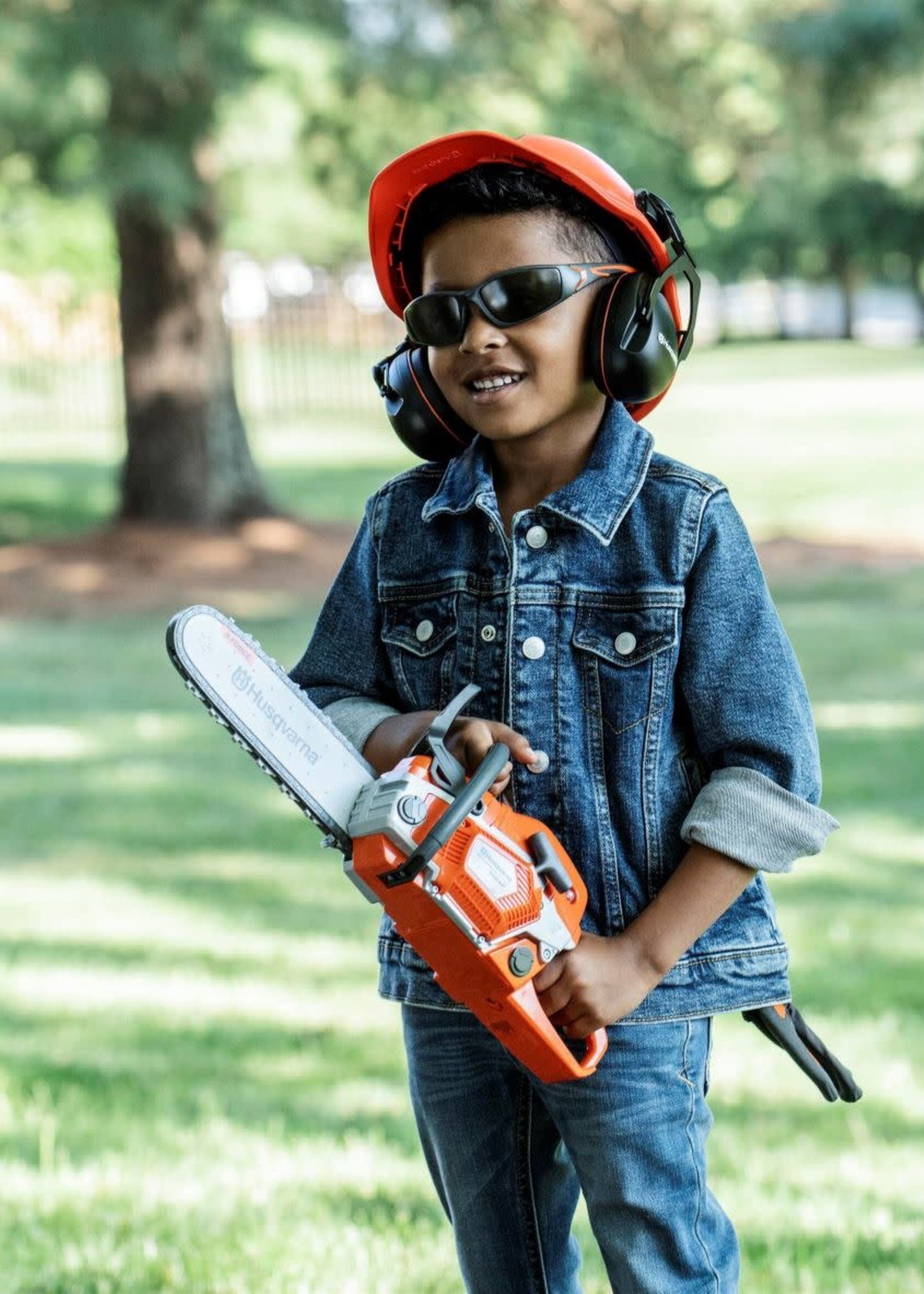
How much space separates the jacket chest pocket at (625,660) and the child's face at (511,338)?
26cm

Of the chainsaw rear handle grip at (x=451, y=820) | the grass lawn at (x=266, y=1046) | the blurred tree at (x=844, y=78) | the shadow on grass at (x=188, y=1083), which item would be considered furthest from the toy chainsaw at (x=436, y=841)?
the blurred tree at (x=844, y=78)

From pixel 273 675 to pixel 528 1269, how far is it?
895 mm

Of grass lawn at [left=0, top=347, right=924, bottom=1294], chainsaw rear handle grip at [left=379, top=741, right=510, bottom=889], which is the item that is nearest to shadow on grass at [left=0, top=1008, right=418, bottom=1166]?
grass lawn at [left=0, top=347, right=924, bottom=1294]

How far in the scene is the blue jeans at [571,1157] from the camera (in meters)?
2.10

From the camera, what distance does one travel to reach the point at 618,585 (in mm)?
2117

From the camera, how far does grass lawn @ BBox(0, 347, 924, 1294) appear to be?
10.2 ft

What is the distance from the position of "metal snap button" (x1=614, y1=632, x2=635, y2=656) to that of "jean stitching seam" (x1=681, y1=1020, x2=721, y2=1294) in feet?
1.51

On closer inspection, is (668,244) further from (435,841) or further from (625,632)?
(435,841)

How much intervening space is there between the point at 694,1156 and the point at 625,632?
25.1 inches

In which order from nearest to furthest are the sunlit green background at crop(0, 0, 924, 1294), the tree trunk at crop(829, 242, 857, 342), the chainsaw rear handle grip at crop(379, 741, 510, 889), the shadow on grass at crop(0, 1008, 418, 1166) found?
the chainsaw rear handle grip at crop(379, 741, 510, 889) < the sunlit green background at crop(0, 0, 924, 1294) < the shadow on grass at crop(0, 1008, 418, 1166) < the tree trunk at crop(829, 242, 857, 342)

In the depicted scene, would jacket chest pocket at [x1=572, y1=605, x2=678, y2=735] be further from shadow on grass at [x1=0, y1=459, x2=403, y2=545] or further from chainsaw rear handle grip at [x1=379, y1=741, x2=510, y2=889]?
shadow on grass at [x1=0, y1=459, x2=403, y2=545]

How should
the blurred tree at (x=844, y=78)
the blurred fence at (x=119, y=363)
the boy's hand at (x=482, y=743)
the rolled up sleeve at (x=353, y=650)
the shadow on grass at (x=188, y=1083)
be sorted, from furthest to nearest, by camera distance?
the blurred fence at (x=119, y=363), the blurred tree at (x=844, y=78), the shadow on grass at (x=188, y=1083), the rolled up sleeve at (x=353, y=650), the boy's hand at (x=482, y=743)

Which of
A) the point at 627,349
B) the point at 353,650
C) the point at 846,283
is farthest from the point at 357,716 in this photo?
the point at 846,283

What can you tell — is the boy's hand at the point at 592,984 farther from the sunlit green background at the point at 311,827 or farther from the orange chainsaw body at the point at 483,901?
the sunlit green background at the point at 311,827
